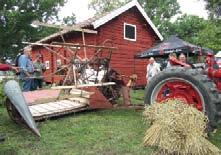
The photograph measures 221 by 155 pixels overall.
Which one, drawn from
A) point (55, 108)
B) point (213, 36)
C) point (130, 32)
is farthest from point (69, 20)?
point (55, 108)

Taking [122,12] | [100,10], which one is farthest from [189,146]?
[100,10]

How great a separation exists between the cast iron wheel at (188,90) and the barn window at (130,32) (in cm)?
1566

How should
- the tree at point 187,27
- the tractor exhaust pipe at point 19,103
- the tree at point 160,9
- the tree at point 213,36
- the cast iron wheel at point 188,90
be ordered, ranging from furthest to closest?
the tree at point 160,9 < the tree at point 187,27 < the tree at point 213,36 < the tractor exhaust pipe at point 19,103 < the cast iron wheel at point 188,90

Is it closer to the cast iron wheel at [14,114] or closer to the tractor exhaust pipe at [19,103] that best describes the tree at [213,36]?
the cast iron wheel at [14,114]

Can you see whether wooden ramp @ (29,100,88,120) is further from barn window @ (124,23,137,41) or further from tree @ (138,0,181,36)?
tree @ (138,0,181,36)

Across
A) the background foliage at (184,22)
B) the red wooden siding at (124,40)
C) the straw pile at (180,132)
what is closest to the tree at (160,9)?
the background foliage at (184,22)

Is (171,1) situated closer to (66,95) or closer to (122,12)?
(122,12)

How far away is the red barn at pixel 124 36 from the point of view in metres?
19.9

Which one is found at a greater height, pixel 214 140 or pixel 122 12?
pixel 122 12

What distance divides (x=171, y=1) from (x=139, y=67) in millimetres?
34015

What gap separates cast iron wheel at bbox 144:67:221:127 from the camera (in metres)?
5.73

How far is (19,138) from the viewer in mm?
5879

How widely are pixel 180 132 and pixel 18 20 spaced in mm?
→ 28929

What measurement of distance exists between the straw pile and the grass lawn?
242mm
